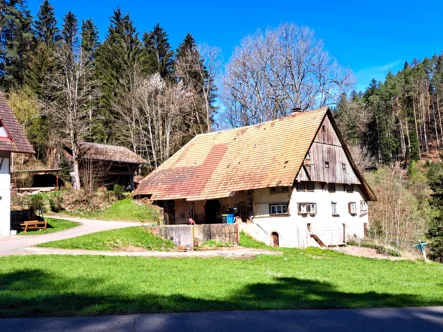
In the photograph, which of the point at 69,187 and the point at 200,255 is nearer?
the point at 200,255

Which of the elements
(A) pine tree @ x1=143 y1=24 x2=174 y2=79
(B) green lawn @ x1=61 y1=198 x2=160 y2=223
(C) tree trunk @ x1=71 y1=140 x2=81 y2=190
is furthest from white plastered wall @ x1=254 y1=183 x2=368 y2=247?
(A) pine tree @ x1=143 y1=24 x2=174 y2=79

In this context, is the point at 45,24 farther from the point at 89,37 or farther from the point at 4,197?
the point at 4,197

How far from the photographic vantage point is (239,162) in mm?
29078

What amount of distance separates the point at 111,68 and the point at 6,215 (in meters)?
41.0

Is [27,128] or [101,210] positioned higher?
[27,128]

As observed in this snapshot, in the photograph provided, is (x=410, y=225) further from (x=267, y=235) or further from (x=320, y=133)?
(x=267, y=235)

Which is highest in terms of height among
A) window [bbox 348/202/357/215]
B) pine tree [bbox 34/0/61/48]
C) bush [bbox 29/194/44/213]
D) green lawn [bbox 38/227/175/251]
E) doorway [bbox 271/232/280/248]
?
pine tree [bbox 34/0/61/48]

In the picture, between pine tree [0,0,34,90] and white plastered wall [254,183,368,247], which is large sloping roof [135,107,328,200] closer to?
white plastered wall [254,183,368,247]

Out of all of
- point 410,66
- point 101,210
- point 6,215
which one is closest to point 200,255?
point 6,215

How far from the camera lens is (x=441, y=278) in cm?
1416

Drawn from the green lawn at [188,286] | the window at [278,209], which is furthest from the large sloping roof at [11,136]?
the window at [278,209]

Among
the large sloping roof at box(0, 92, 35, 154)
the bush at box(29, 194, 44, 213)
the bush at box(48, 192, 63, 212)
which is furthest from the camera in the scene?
the bush at box(48, 192, 63, 212)

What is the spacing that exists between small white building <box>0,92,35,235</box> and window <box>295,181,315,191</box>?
1583cm

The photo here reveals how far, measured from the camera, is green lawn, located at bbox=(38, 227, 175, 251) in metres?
19.5
